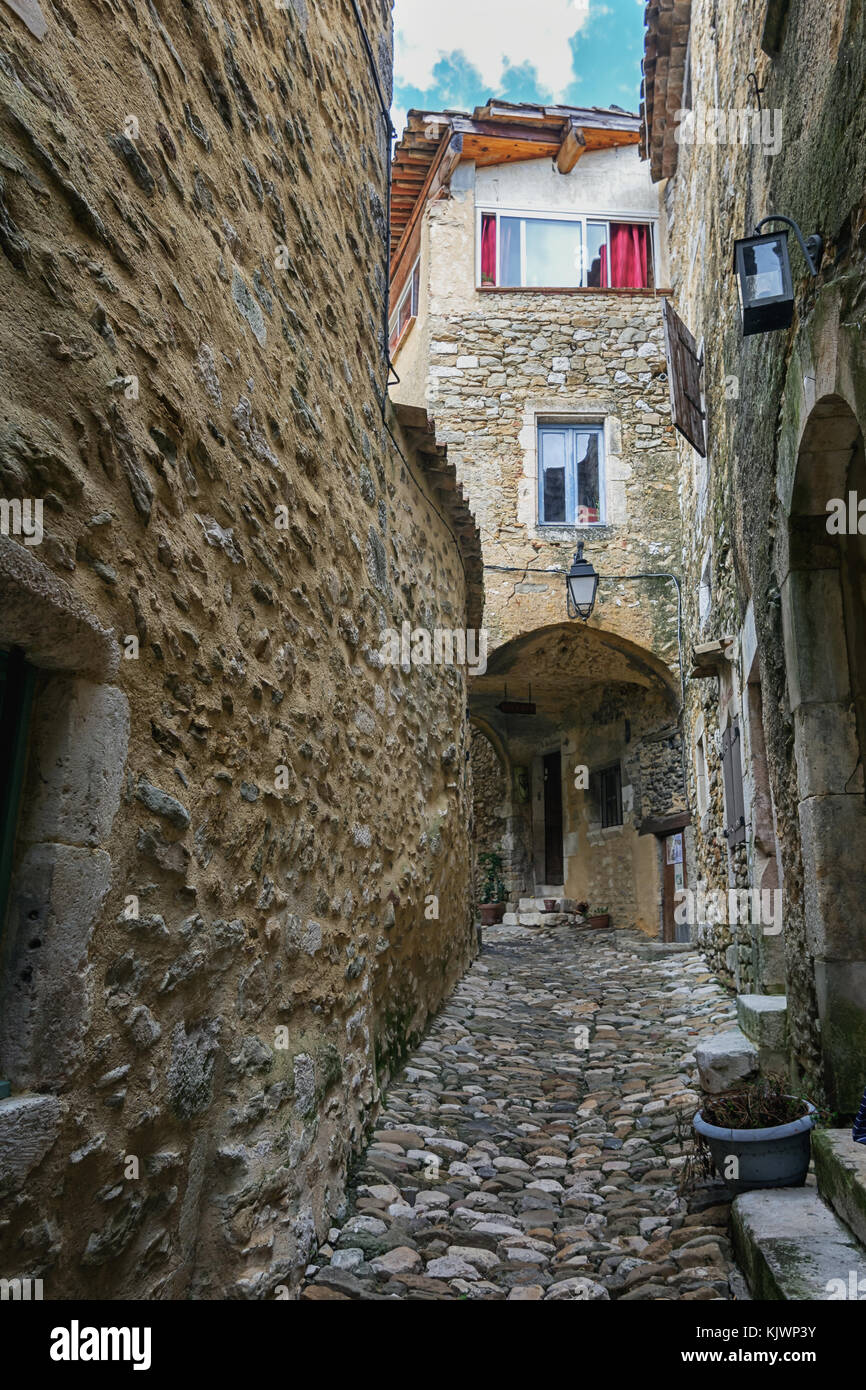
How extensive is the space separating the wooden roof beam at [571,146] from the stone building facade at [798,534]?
5852mm

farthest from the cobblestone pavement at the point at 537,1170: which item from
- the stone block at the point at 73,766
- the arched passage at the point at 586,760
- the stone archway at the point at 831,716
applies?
the arched passage at the point at 586,760

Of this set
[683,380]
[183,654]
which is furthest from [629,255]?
[183,654]

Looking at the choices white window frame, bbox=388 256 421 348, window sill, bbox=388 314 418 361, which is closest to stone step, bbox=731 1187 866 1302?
window sill, bbox=388 314 418 361

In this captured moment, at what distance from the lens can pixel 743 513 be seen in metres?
5.08

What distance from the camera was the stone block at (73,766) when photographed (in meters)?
1.76

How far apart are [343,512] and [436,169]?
9970 millimetres

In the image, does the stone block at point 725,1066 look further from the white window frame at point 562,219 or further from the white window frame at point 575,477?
the white window frame at point 562,219

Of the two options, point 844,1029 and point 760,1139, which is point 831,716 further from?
point 760,1139

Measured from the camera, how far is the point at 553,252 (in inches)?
473

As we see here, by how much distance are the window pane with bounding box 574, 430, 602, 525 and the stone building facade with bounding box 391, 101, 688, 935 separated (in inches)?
1.5

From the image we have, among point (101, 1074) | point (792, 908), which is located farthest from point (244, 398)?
point (792, 908)

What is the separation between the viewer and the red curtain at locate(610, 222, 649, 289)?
38.7ft

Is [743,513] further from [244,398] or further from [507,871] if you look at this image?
[507,871]

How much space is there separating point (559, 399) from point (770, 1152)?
30.6 ft
